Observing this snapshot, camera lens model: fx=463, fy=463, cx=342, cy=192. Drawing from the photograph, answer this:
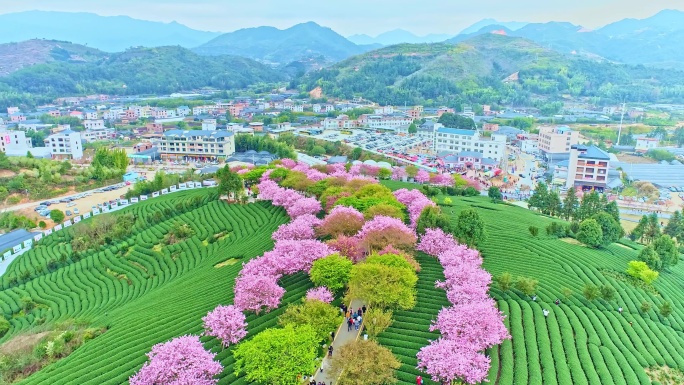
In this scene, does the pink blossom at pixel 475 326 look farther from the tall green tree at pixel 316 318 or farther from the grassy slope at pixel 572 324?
the tall green tree at pixel 316 318

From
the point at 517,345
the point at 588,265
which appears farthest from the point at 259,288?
the point at 588,265

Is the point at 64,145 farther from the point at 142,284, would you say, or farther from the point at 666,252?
the point at 666,252

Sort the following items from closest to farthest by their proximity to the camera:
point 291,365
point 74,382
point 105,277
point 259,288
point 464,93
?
point 291,365 → point 74,382 → point 259,288 → point 105,277 → point 464,93

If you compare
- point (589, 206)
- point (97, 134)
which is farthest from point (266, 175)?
point (97, 134)

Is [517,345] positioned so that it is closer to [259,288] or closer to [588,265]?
[259,288]

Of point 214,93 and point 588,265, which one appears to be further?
point 214,93

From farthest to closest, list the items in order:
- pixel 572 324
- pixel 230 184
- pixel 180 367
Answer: pixel 230 184, pixel 572 324, pixel 180 367

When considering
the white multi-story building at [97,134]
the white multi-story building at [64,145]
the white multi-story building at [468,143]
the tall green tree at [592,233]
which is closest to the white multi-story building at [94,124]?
the white multi-story building at [97,134]
